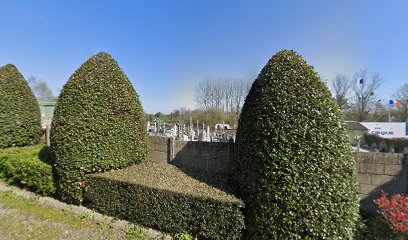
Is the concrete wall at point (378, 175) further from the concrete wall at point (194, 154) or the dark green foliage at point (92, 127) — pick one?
the dark green foliage at point (92, 127)

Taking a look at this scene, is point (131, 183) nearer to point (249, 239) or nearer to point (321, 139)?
point (249, 239)

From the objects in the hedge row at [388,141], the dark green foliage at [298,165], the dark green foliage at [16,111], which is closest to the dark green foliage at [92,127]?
the dark green foliage at [298,165]

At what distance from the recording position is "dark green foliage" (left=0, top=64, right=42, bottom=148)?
7301 millimetres

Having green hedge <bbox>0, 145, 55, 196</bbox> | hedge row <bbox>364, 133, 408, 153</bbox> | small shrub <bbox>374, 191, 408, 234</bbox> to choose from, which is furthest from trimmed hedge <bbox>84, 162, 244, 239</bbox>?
hedge row <bbox>364, 133, 408, 153</bbox>

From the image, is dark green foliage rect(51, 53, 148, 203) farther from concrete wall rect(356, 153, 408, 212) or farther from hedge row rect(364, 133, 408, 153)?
hedge row rect(364, 133, 408, 153)

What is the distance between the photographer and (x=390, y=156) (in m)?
3.54

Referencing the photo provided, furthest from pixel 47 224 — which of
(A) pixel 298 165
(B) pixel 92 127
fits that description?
(A) pixel 298 165

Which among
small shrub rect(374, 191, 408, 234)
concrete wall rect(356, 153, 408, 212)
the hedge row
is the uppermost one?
concrete wall rect(356, 153, 408, 212)

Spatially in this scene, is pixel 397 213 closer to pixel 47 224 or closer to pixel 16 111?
pixel 47 224

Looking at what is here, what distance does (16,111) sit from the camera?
7.52 meters

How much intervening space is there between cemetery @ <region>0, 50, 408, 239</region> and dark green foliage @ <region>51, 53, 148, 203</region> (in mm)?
22

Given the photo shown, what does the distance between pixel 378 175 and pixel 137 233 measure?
4360 millimetres

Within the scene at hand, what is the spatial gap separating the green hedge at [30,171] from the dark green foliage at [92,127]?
0.37 meters

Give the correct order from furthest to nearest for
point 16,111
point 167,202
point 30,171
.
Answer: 1. point 16,111
2. point 30,171
3. point 167,202
